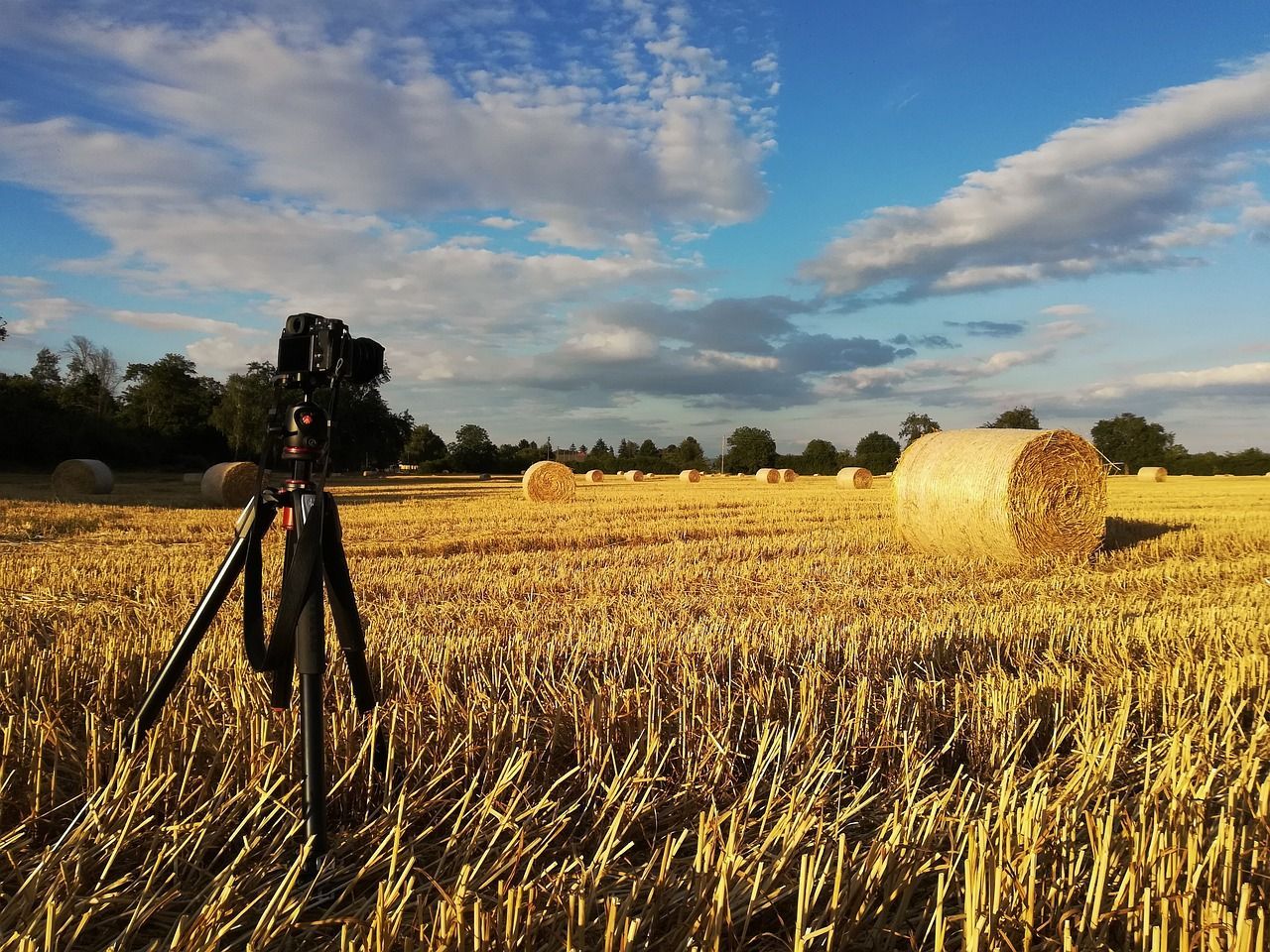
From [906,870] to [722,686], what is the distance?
1.88 meters

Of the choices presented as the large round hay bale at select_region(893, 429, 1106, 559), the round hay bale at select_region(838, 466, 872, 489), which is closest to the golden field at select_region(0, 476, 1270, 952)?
the large round hay bale at select_region(893, 429, 1106, 559)

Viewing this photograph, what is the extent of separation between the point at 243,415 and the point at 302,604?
52.3 meters

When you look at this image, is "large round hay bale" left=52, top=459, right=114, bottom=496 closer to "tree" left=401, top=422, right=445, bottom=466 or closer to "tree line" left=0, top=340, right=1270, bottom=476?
"tree line" left=0, top=340, right=1270, bottom=476

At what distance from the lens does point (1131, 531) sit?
12906mm

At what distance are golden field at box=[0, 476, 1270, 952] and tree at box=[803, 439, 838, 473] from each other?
58165 millimetres

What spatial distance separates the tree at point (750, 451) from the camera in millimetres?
86400

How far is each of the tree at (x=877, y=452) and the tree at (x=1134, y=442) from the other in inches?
757

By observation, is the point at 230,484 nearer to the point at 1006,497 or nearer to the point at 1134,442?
the point at 1006,497

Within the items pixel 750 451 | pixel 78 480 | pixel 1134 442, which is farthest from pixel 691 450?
pixel 78 480

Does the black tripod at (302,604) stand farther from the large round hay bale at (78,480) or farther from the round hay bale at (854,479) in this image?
the round hay bale at (854,479)

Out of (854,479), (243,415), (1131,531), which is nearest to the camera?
(1131,531)

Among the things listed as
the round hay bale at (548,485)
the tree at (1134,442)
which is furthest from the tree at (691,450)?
the round hay bale at (548,485)

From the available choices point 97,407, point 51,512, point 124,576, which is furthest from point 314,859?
point 97,407

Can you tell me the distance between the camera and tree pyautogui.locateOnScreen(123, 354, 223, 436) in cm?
5134
